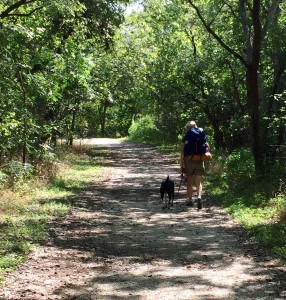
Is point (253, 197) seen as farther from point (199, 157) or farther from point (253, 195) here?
point (199, 157)

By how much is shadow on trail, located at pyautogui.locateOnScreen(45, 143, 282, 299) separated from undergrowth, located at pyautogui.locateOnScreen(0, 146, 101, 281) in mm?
378

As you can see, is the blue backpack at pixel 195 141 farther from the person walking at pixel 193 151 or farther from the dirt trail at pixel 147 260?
the dirt trail at pixel 147 260

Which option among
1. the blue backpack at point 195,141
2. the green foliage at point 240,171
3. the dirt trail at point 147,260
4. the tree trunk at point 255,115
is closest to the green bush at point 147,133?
the green foliage at point 240,171

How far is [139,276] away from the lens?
5.44 m

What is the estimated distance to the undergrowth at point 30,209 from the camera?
6398 millimetres

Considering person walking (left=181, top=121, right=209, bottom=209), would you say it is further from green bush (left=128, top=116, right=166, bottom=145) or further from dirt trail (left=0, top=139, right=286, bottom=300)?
green bush (left=128, top=116, right=166, bottom=145)

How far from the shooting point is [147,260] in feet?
20.1

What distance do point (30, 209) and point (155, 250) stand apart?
3.64 metres

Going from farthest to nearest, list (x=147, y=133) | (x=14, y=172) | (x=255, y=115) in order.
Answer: (x=147, y=133) < (x=255, y=115) < (x=14, y=172)

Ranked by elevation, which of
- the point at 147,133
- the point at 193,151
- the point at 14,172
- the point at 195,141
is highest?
the point at 147,133

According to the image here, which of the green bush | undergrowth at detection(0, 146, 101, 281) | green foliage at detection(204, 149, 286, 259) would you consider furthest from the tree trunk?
the green bush

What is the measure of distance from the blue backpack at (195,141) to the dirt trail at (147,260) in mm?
1319

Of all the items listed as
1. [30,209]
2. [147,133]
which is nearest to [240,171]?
[30,209]

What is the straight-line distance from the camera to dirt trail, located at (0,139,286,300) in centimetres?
490
